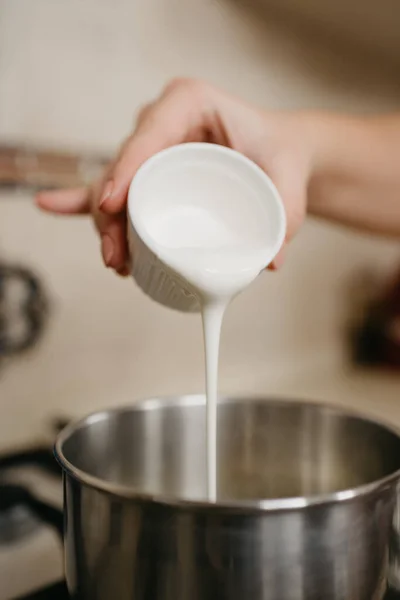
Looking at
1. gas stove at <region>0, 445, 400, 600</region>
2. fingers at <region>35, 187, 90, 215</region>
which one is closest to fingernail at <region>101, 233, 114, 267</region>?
fingers at <region>35, 187, 90, 215</region>

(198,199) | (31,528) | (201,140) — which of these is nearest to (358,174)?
(201,140)

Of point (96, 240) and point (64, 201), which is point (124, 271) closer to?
point (64, 201)

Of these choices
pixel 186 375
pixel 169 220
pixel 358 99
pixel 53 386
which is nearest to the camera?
pixel 169 220

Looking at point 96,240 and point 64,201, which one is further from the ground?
point 64,201

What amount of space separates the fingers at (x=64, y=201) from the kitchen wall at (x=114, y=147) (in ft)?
0.65

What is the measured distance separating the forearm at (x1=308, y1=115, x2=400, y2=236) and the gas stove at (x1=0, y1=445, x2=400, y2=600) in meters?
0.44

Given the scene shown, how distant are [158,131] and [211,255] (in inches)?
5.9

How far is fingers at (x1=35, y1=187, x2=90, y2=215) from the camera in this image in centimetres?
68

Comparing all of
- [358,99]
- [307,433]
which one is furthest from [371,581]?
[358,99]

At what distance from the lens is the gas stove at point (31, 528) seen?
548 mm

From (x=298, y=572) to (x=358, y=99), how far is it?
121cm

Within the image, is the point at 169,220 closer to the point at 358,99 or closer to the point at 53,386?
the point at 53,386

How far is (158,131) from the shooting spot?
0.59m

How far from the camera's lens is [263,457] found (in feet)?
2.00
